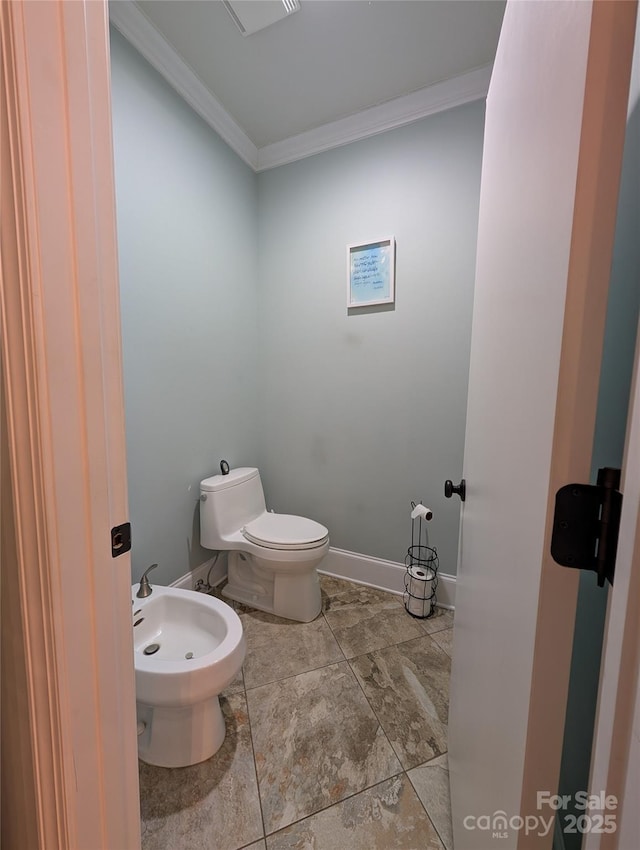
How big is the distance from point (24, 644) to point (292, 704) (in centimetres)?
104

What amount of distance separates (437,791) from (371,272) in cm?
207

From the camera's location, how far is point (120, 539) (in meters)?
0.56

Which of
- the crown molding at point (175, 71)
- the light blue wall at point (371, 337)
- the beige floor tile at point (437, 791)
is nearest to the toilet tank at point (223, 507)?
the light blue wall at point (371, 337)

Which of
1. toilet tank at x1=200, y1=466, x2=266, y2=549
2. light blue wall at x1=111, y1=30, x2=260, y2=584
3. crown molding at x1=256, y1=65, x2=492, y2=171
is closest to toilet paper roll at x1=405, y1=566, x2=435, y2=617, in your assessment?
toilet tank at x1=200, y1=466, x2=266, y2=549

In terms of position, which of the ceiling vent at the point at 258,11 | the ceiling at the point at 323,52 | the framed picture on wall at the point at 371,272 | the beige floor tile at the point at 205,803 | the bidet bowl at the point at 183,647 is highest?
the ceiling at the point at 323,52

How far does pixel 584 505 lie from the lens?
1.08 feet

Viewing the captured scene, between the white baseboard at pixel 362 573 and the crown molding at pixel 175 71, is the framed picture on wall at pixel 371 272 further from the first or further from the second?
the white baseboard at pixel 362 573

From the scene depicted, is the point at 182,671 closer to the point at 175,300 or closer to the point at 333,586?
the point at 333,586

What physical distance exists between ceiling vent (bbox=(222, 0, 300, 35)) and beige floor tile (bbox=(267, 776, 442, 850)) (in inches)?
103

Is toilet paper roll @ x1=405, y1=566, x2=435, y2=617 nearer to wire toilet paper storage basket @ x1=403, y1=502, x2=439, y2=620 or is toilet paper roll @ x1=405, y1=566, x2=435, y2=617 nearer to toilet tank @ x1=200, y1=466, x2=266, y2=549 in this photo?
wire toilet paper storage basket @ x1=403, y1=502, x2=439, y2=620

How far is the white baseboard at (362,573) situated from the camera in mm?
1723

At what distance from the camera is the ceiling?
1.22 metres

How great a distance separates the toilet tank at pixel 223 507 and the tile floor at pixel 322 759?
0.48 m

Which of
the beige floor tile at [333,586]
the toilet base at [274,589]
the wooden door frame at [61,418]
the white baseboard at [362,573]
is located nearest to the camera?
the wooden door frame at [61,418]
